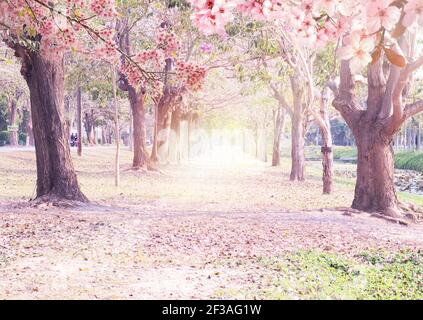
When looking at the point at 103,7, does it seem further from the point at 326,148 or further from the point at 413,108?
the point at 326,148

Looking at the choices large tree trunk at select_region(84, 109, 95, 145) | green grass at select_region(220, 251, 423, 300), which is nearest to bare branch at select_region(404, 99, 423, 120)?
green grass at select_region(220, 251, 423, 300)

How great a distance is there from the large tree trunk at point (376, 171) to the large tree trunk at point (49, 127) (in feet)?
25.7

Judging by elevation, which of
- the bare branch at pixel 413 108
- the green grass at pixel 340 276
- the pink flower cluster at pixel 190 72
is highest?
the pink flower cluster at pixel 190 72

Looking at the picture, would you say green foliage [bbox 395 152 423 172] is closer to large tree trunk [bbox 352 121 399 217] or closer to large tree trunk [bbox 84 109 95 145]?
large tree trunk [bbox 84 109 95 145]

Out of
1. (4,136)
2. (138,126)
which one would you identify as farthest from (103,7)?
(4,136)

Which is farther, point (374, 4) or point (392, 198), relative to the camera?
point (392, 198)

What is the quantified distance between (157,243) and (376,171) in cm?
736

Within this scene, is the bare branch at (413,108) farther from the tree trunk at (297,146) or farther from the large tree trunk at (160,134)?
the large tree trunk at (160,134)

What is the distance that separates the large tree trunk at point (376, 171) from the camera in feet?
50.8

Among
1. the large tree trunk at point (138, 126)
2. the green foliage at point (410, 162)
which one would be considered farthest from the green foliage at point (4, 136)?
the green foliage at point (410, 162)

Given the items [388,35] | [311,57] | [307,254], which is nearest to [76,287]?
[307,254]
